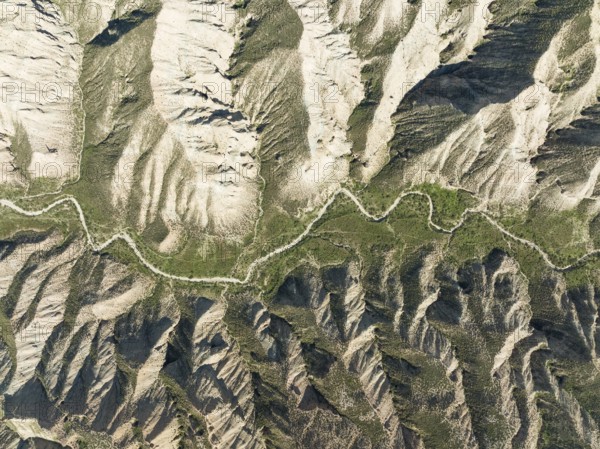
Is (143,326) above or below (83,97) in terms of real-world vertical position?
below

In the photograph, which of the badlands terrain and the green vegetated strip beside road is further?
the green vegetated strip beside road

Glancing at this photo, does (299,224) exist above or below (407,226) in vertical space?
below

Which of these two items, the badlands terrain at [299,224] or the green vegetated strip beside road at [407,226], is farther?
the green vegetated strip beside road at [407,226]

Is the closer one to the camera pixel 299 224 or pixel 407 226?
pixel 407 226

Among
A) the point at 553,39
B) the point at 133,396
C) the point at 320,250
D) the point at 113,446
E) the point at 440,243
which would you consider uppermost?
the point at 553,39

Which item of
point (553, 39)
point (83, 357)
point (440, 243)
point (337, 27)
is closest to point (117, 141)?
point (83, 357)

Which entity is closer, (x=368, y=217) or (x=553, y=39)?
(x=553, y=39)

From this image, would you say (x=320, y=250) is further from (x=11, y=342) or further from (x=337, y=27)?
(x=11, y=342)
